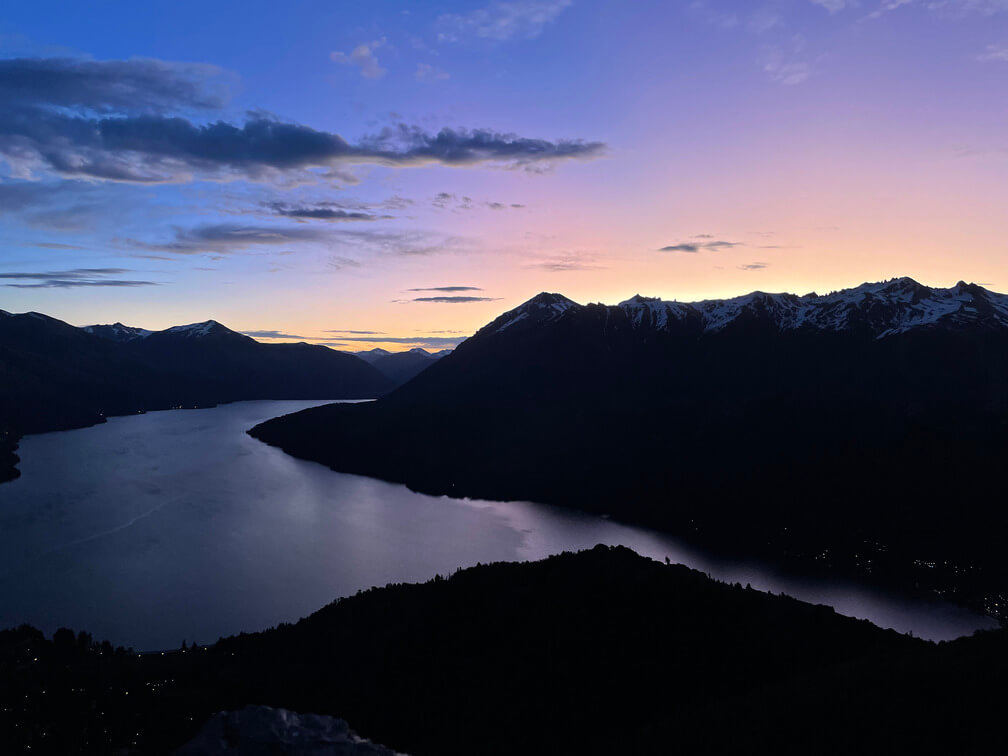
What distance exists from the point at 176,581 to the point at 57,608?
18.3 m

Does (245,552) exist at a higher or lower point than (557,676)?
lower

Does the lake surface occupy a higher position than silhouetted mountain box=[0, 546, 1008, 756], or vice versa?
silhouetted mountain box=[0, 546, 1008, 756]

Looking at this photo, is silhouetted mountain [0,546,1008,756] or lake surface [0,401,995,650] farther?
lake surface [0,401,995,650]

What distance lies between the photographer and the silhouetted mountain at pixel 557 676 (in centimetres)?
3722

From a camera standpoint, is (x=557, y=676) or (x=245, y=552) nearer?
(x=557, y=676)

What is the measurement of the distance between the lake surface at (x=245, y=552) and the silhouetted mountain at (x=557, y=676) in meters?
25.7

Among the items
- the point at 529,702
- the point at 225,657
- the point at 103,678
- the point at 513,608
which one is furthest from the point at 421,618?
the point at 103,678

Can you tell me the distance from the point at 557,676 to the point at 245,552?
9793cm

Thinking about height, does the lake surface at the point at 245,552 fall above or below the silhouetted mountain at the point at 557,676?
below

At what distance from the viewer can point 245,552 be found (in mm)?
131875

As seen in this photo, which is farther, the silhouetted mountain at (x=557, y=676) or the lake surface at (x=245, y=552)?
the lake surface at (x=245, y=552)

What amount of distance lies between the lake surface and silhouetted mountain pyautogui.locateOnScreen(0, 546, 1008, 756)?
2572cm

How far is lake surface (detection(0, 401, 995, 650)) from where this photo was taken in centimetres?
9994

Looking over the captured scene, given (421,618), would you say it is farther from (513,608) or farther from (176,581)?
(176,581)
